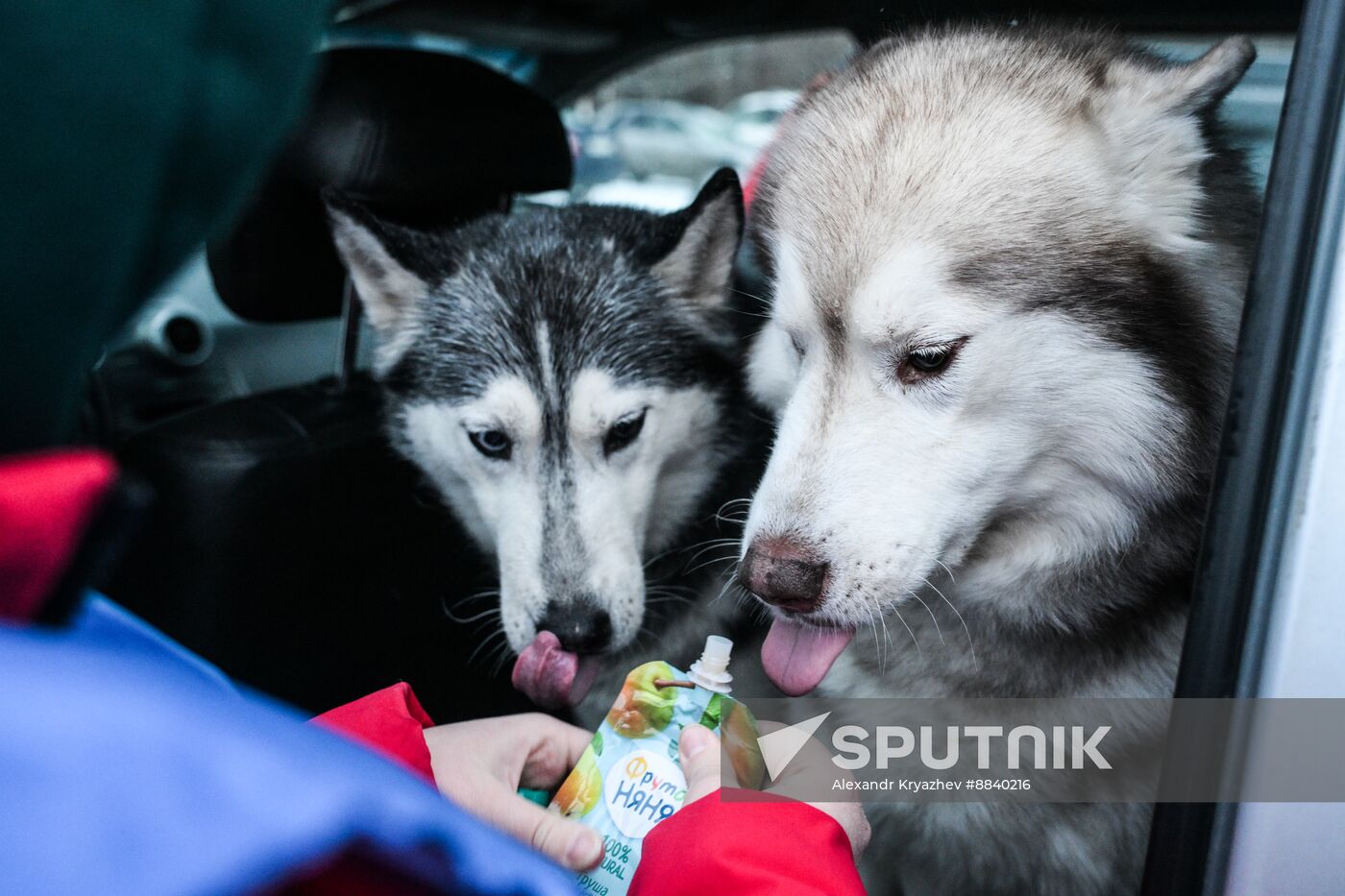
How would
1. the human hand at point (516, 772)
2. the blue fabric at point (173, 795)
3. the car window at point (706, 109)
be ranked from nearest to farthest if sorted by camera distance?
A: the blue fabric at point (173, 795), the human hand at point (516, 772), the car window at point (706, 109)

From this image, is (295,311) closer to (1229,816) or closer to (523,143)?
(523,143)

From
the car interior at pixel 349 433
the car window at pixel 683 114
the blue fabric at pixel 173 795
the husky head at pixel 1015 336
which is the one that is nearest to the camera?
the blue fabric at pixel 173 795

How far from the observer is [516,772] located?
135 centimetres

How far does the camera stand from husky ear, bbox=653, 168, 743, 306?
6.67 feet

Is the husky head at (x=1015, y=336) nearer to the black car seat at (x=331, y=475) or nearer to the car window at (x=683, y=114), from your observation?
the black car seat at (x=331, y=475)

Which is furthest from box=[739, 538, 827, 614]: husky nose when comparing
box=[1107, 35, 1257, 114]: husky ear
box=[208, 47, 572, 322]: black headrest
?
box=[208, 47, 572, 322]: black headrest

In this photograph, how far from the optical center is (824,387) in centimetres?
151

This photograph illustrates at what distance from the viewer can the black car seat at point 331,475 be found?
1989mm

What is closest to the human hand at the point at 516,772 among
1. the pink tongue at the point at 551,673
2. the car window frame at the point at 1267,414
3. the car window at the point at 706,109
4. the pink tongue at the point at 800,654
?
the pink tongue at the point at 800,654

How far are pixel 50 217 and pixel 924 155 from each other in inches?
46.8

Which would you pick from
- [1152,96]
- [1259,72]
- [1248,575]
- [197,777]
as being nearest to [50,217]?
[197,777]

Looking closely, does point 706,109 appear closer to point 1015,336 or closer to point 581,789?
point 1015,336

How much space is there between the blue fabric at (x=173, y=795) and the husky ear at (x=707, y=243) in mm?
1673

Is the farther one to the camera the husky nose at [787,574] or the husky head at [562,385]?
the husky head at [562,385]
